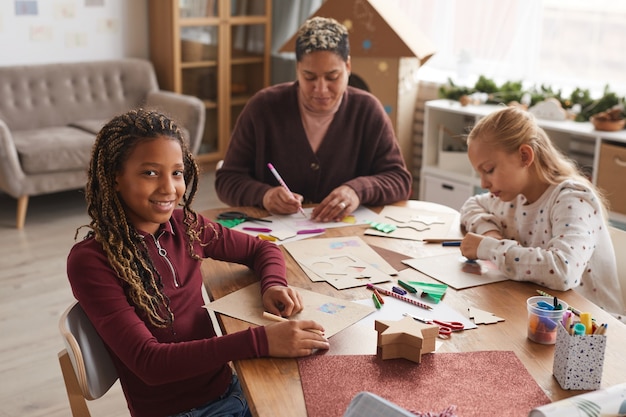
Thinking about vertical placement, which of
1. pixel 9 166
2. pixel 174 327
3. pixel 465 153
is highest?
pixel 174 327

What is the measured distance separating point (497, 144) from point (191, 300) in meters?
0.83

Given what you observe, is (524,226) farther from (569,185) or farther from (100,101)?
(100,101)

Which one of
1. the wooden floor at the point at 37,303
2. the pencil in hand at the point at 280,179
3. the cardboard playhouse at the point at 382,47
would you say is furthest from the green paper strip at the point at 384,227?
the cardboard playhouse at the point at 382,47

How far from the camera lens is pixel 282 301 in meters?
1.53

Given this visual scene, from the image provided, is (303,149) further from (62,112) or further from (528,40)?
(62,112)

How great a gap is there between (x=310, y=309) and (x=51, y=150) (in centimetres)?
317

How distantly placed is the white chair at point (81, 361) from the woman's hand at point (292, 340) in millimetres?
354

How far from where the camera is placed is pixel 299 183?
2.44 meters

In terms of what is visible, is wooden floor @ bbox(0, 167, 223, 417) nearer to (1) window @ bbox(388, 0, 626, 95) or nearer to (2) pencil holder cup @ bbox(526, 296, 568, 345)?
(2) pencil holder cup @ bbox(526, 296, 568, 345)

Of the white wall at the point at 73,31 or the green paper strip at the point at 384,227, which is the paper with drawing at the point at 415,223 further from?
the white wall at the point at 73,31

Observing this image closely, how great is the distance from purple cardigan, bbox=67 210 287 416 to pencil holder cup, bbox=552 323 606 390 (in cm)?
52

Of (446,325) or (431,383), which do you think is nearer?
(431,383)

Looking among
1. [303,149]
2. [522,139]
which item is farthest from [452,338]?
[303,149]

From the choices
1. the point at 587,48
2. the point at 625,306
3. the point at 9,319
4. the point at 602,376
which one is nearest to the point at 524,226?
the point at 625,306
